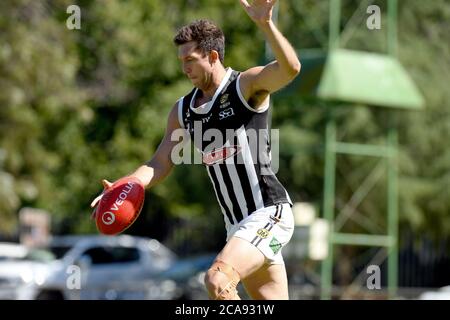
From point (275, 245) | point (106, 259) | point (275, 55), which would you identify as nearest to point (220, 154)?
point (275, 245)

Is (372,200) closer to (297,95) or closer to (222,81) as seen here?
(297,95)

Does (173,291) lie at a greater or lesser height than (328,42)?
lesser

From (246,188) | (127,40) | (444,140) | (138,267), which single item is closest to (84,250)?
(138,267)

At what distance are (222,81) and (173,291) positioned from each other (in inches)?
491

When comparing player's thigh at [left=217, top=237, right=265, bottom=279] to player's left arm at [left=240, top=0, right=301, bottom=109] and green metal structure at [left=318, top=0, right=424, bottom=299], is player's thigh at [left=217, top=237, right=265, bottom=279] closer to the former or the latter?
player's left arm at [left=240, top=0, right=301, bottom=109]

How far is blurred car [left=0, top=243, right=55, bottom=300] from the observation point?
22.8 meters

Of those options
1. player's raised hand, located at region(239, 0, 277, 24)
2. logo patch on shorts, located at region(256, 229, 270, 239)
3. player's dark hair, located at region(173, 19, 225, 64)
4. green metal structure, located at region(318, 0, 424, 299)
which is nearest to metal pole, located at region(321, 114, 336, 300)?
green metal structure, located at region(318, 0, 424, 299)

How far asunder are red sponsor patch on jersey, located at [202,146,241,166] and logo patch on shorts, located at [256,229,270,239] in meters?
0.57

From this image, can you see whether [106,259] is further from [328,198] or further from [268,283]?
[268,283]

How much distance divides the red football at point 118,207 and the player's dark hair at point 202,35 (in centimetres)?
107

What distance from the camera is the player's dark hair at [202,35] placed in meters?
7.84

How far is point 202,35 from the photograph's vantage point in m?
7.86

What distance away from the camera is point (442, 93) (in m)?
27.4

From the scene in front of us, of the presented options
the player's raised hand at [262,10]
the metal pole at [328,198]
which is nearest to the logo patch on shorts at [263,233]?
the player's raised hand at [262,10]
